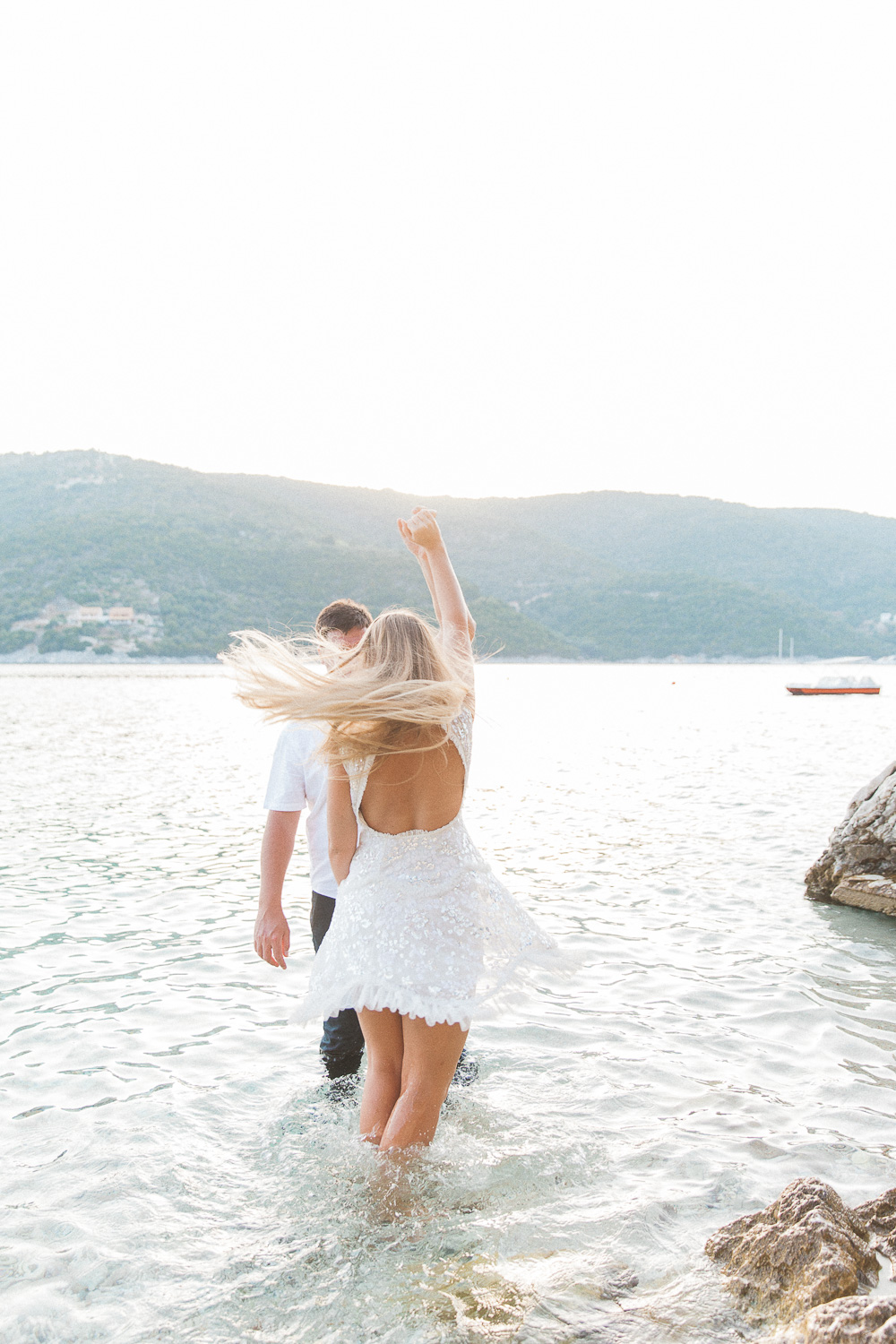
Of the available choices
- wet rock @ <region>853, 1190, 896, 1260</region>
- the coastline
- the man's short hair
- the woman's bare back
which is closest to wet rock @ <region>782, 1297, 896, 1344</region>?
wet rock @ <region>853, 1190, 896, 1260</region>

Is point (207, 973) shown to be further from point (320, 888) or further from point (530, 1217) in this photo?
point (530, 1217)

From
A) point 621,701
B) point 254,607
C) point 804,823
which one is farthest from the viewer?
point 254,607

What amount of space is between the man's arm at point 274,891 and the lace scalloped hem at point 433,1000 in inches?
19.9

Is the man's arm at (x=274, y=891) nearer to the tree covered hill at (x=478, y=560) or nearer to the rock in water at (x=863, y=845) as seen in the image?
the rock in water at (x=863, y=845)

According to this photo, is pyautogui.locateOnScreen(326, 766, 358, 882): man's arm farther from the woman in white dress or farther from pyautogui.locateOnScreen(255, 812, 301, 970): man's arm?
pyautogui.locateOnScreen(255, 812, 301, 970): man's arm

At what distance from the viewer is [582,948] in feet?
22.6

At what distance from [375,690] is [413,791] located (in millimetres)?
370

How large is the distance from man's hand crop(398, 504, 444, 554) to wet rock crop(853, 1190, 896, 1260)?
252cm

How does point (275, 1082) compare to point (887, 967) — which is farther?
point (887, 967)

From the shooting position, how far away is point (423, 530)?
312 centimetres

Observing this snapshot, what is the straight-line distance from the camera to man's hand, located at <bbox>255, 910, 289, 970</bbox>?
11.5 ft

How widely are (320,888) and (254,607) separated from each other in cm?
9512

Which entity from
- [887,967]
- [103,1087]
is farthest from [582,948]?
[103,1087]

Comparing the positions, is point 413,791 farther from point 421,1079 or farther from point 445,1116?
point 445,1116
